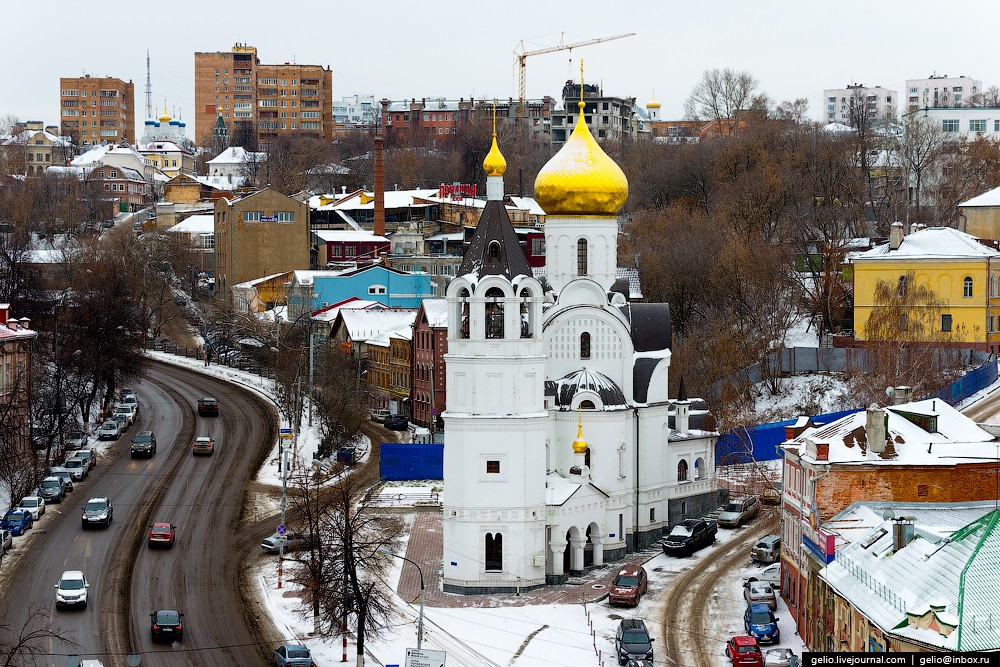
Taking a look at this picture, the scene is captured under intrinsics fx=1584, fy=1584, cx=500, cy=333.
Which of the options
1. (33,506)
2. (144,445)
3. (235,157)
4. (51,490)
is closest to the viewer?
(33,506)

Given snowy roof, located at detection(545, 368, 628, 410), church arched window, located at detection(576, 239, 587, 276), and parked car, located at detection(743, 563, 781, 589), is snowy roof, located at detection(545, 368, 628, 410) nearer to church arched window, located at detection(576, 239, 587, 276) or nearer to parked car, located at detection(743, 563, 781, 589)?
church arched window, located at detection(576, 239, 587, 276)

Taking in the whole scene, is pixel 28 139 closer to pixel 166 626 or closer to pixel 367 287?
pixel 367 287

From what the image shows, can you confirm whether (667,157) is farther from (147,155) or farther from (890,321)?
(147,155)

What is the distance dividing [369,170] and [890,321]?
83.8 m

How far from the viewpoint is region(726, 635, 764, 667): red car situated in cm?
3650

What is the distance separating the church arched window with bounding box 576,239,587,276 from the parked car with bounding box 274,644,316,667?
17809 millimetres

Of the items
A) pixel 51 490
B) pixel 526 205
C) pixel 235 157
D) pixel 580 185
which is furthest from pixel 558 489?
pixel 235 157

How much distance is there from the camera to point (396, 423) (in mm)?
71000

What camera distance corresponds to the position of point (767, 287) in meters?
75.4

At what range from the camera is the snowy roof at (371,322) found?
79812 millimetres

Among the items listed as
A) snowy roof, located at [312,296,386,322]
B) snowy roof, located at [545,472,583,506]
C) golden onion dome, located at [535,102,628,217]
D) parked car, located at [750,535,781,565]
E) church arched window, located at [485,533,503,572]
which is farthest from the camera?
snowy roof, located at [312,296,386,322]

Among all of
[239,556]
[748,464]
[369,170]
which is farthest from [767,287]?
[369,170]

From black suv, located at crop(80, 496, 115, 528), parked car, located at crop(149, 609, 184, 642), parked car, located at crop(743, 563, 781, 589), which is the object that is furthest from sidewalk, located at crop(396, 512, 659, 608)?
black suv, located at crop(80, 496, 115, 528)

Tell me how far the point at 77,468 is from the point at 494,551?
826 inches
